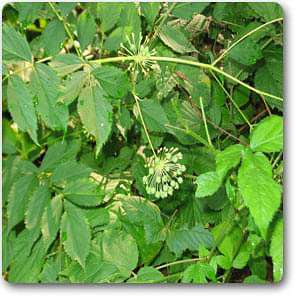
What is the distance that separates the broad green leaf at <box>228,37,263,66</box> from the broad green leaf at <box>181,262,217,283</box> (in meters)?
0.37

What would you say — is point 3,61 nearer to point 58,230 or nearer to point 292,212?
point 58,230

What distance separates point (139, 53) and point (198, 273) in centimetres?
40

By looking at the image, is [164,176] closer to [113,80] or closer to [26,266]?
[113,80]

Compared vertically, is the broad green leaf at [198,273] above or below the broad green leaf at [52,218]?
below

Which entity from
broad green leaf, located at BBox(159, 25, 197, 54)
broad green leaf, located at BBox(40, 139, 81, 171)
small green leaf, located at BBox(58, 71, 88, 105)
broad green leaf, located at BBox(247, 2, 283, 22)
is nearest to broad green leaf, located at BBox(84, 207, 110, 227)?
broad green leaf, located at BBox(40, 139, 81, 171)

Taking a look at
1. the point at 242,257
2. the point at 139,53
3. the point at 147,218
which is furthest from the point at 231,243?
the point at 139,53

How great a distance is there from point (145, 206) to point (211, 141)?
Result: 170mm

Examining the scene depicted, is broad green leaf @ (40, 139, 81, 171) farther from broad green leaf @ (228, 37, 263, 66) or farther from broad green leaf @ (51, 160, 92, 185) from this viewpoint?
broad green leaf @ (228, 37, 263, 66)

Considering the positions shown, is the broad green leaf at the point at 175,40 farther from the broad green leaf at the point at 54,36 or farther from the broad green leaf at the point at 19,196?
the broad green leaf at the point at 19,196

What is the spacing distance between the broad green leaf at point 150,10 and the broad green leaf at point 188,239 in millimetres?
383

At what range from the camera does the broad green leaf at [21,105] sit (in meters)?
1.06

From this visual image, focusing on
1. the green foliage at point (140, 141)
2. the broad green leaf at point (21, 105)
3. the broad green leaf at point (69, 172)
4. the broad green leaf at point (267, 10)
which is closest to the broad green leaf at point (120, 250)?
the green foliage at point (140, 141)

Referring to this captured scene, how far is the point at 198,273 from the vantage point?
43.7 inches
